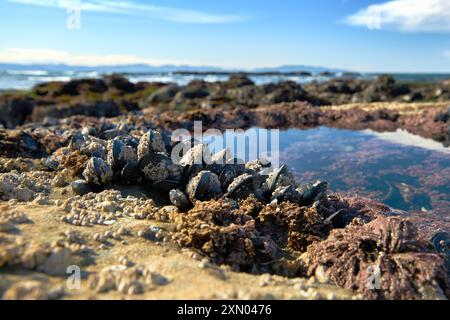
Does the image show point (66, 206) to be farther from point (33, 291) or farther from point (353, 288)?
point (353, 288)

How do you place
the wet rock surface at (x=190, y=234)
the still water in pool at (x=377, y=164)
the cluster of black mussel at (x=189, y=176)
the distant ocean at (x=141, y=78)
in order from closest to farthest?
1. the wet rock surface at (x=190, y=234)
2. the cluster of black mussel at (x=189, y=176)
3. the still water in pool at (x=377, y=164)
4. the distant ocean at (x=141, y=78)

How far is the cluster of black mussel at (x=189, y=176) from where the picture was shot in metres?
5.17

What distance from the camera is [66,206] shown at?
14.5ft

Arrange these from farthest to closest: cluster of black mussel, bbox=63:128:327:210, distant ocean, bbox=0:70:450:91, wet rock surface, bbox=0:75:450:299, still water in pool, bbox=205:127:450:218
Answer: distant ocean, bbox=0:70:450:91, still water in pool, bbox=205:127:450:218, cluster of black mussel, bbox=63:128:327:210, wet rock surface, bbox=0:75:450:299

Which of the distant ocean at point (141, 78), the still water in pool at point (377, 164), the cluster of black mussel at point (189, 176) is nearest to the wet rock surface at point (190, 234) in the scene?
the cluster of black mussel at point (189, 176)

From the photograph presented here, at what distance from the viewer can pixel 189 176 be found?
5.64 m

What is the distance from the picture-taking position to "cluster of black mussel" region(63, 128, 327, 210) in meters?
Answer: 5.17

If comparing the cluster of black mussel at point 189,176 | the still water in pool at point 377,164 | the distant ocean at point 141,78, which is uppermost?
the distant ocean at point 141,78

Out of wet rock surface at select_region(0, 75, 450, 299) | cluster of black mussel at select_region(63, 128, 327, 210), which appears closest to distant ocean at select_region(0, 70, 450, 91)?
cluster of black mussel at select_region(63, 128, 327, 210)

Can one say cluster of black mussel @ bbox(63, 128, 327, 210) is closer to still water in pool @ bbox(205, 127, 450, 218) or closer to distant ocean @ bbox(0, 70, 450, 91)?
still water in pool @ bbox(205, 127, 450, 218)

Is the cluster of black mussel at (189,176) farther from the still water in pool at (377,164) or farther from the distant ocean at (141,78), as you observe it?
the distant ocean at (141,78)

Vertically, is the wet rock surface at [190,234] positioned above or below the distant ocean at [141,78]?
below

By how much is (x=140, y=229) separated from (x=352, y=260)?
6.95 feet

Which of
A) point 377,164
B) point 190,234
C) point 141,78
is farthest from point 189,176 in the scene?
point 141,78
